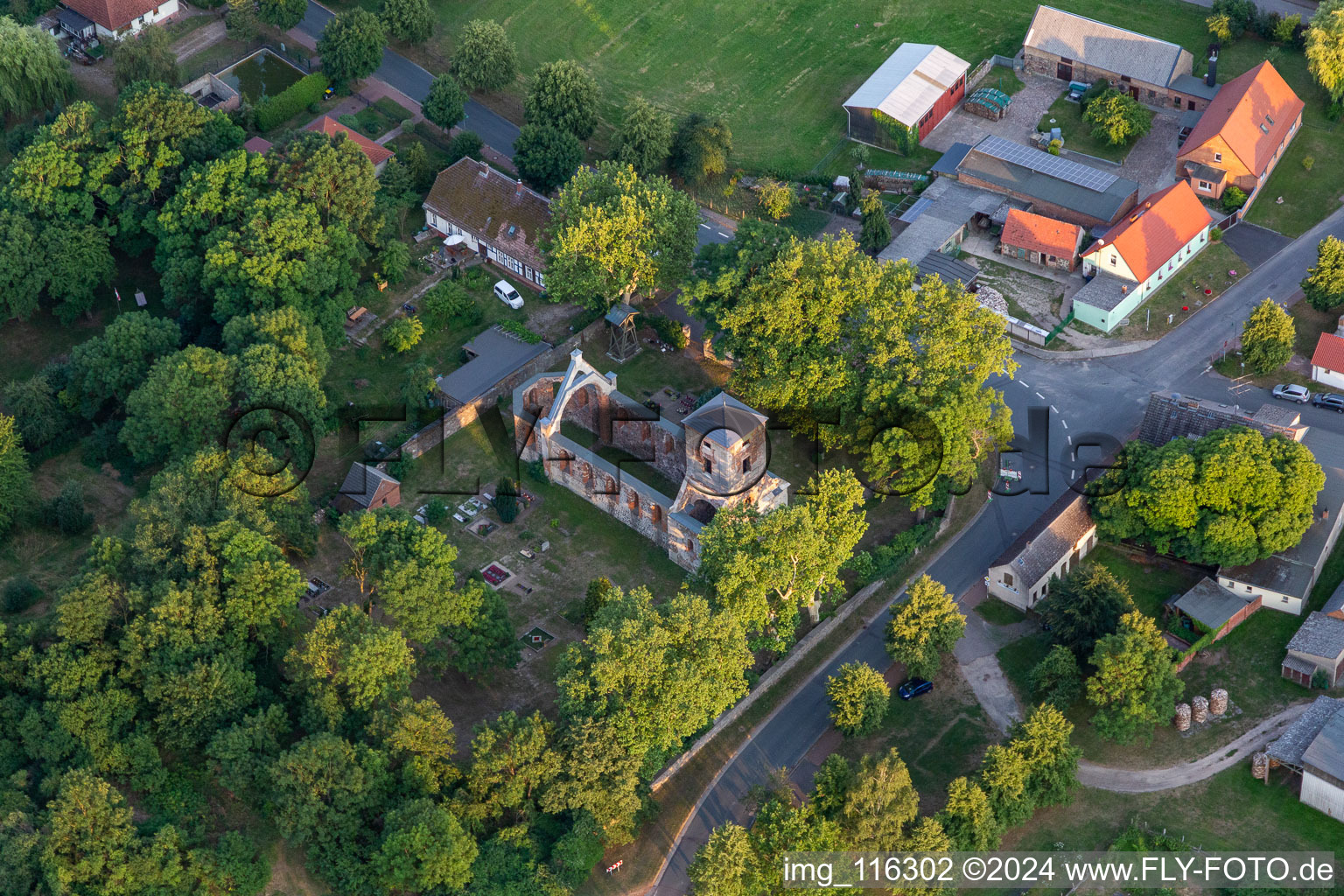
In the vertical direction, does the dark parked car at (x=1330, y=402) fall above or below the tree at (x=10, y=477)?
Answer: above

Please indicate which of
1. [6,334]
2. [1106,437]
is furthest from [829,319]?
[6,334]

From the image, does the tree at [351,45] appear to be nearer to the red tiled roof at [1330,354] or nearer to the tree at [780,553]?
the tree at [780,553]

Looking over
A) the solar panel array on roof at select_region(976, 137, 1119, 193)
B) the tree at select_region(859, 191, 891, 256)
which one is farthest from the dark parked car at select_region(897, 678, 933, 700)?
the solar panel array on roof at select_region(976, 137, 1119, 193)

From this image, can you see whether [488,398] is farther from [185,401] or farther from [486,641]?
[486,641]

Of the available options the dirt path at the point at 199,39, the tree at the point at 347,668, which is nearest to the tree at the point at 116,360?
the tree at the point at 347,668

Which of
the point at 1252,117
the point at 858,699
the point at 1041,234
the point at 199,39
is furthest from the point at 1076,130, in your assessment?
the point at 199,39

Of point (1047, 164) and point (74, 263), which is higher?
point (1047, 164)

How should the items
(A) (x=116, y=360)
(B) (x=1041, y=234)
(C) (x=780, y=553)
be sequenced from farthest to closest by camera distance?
(B) (x=1041, y=234) < (A) (x=116, y=360) < (C) (x=780, y=553)
